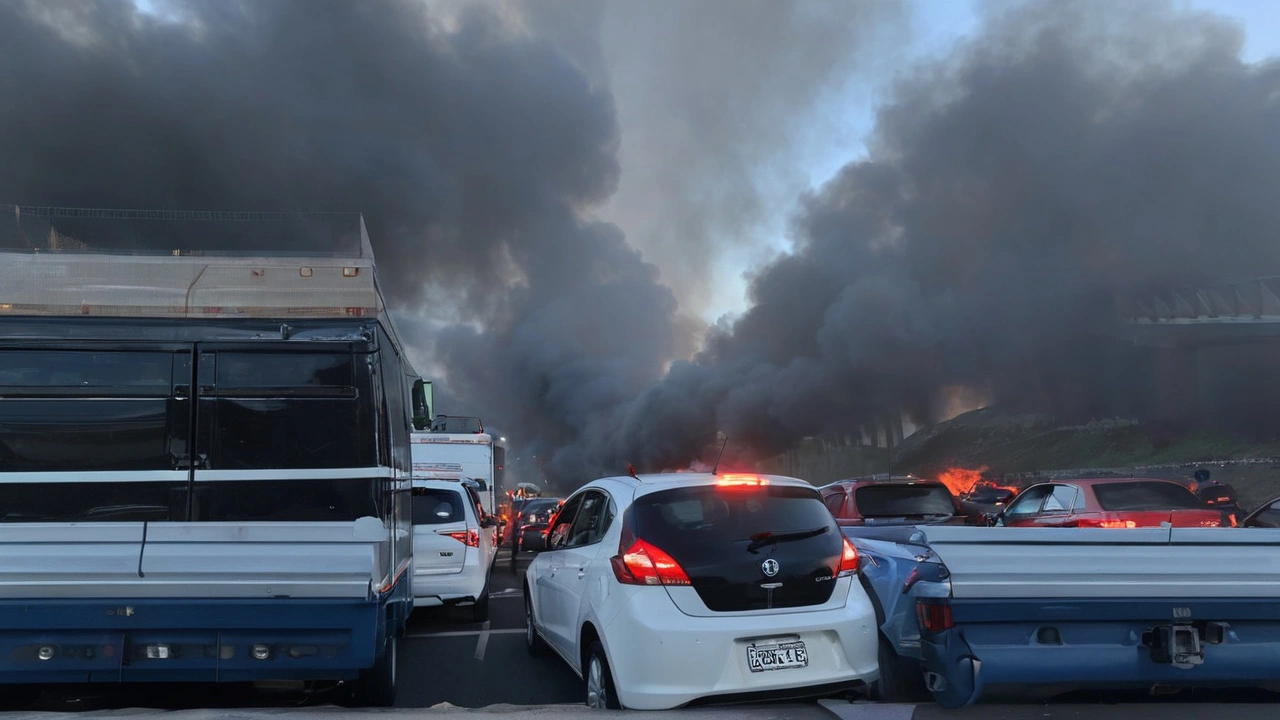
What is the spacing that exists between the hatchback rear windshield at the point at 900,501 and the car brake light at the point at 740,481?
5.09m

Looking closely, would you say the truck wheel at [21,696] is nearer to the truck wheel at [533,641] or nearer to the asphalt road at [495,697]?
the asphalt road at [495,697]

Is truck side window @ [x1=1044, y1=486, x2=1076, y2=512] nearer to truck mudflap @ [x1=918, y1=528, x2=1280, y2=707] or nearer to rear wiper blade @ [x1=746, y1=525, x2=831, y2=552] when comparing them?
truck mudflap @ [x1=918, y1=528, x2=1280, y2=707]

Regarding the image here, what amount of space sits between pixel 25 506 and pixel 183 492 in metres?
0.77

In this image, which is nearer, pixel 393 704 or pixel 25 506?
pixel 25 506

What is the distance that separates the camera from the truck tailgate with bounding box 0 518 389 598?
467 cm

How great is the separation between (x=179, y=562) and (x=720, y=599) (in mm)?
2739

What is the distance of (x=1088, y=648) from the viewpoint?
4320 mm

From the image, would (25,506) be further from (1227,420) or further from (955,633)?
(1227,420)

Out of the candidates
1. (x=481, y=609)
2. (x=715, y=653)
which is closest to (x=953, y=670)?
(x=715, y=653)

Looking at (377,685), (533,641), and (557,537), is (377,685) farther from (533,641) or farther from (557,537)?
(533,641)

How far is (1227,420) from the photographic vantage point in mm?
43000

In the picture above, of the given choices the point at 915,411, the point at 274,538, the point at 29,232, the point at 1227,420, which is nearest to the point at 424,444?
the point at 29,232

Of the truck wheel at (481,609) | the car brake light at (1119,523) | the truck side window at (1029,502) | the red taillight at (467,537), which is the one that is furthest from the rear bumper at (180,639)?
the truck side window at (1029,502)

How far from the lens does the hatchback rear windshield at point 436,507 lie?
951 centimetres
